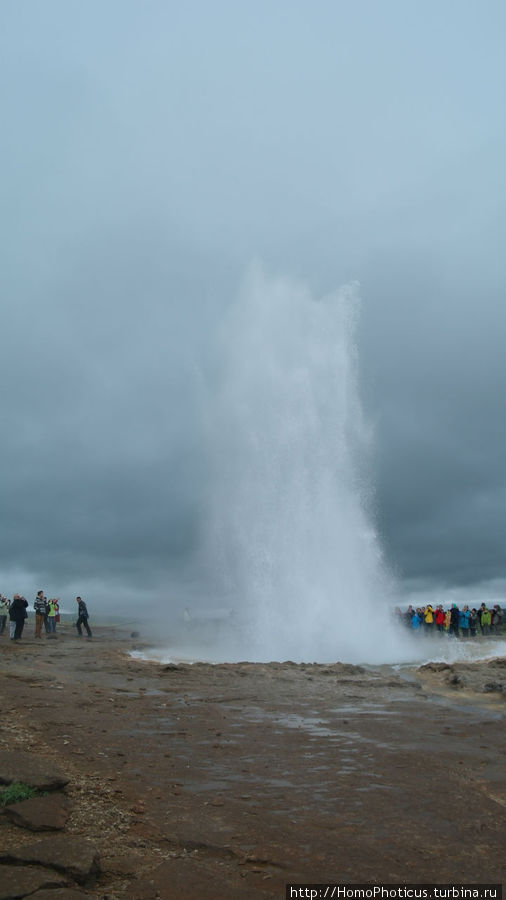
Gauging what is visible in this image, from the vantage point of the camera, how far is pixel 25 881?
12.6 ft

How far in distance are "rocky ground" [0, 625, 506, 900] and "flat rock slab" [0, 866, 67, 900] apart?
1 centimetres

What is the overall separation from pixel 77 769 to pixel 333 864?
3.36 m

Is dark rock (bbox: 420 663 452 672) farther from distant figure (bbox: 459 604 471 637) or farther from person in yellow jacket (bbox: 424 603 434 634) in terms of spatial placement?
distant figure (bbox: 459 604 471 637)

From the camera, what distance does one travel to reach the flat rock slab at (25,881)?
3703mm

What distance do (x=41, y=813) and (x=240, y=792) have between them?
202cm

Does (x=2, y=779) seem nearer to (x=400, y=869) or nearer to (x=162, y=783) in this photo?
(x=162, y=783)

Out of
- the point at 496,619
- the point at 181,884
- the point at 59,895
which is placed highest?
the point at 496,619

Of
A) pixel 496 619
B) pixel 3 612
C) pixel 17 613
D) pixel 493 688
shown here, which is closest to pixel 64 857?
pixel 493 688

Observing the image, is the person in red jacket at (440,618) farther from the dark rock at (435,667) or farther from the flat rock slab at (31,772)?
the flat rock slab at (31,772)

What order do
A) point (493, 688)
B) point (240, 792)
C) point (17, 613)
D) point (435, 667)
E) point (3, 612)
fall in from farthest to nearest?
point (3, 612), point (17, 613), point (435, 667), point (493, 688), point (240, 792)

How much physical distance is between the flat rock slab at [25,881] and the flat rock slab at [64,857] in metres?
Answer: 0.09

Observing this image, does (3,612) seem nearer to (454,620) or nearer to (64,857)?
(454,620)

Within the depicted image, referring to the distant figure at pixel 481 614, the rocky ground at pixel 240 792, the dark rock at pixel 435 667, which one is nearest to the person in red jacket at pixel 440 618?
the distant figure at pixel 481 614

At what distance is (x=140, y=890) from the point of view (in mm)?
4031
